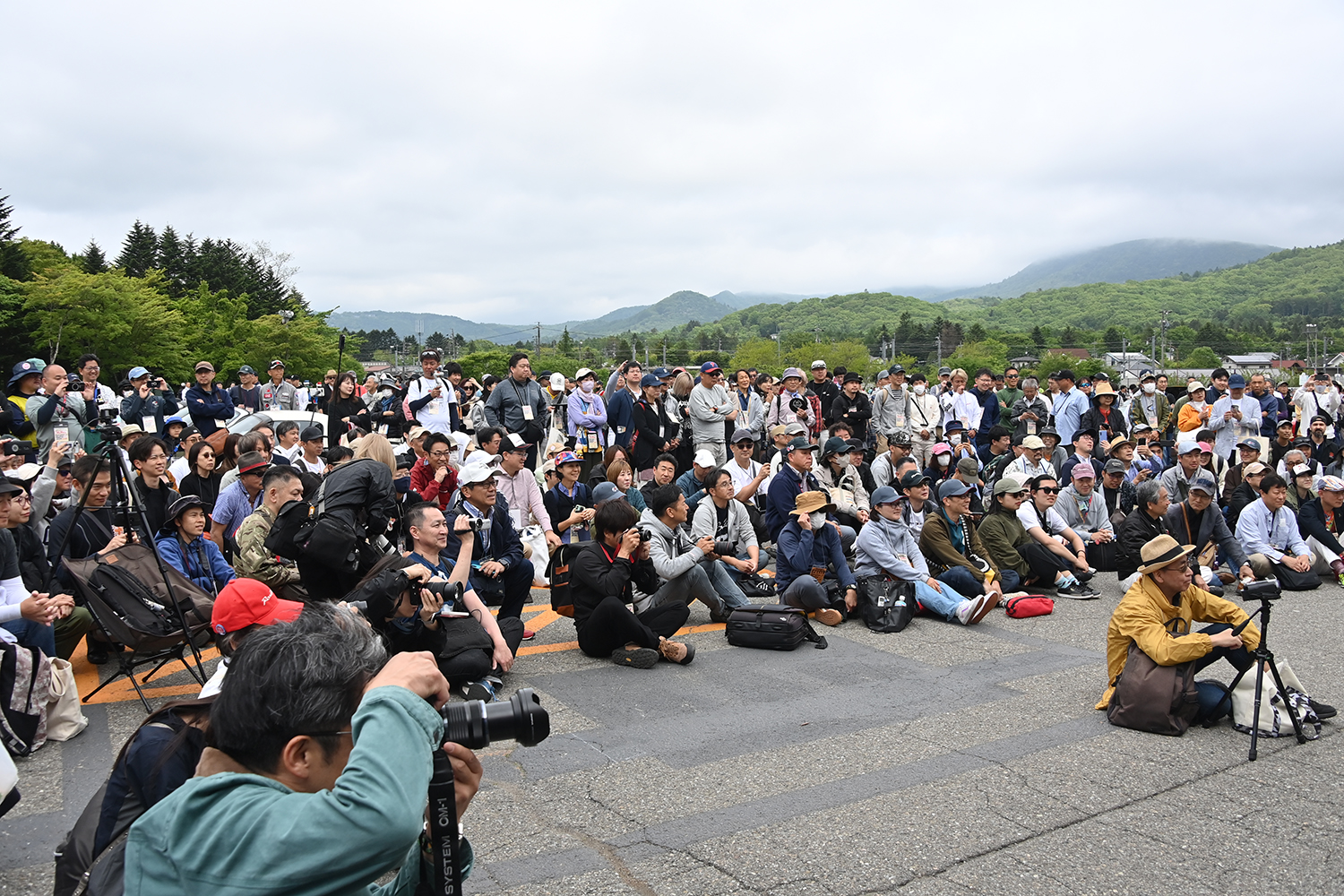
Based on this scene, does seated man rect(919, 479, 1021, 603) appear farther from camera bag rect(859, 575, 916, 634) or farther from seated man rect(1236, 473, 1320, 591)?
seated man rect(1236, 473, 1320, 591)

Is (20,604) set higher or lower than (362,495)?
lower

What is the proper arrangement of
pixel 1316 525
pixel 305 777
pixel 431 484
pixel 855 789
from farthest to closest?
1. pixel 1316 525
2. pixel 431 484
3. pixel 855 789
4. pixel 305 777

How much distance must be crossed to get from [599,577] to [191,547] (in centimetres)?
293

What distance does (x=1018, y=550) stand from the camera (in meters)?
9.57

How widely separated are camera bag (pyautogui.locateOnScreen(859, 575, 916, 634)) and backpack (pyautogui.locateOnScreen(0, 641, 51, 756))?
6.04m

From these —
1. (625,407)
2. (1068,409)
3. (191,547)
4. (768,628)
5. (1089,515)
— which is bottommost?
(768,628)

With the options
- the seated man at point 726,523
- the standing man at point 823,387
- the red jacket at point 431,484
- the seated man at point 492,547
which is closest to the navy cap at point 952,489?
the seated man at point 726,523

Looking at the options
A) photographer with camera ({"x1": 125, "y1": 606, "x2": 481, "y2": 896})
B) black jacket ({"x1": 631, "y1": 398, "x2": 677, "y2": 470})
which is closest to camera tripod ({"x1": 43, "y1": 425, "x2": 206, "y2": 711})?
photographer with camera ({"x1": 125, "y1": 606, "x2": 481, "y2": 896})

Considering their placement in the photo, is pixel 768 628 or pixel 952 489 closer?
pixel 768 628

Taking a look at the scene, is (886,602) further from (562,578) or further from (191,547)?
(191,547)

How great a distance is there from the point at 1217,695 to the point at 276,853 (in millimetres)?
5712

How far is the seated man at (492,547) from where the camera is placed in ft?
22.4

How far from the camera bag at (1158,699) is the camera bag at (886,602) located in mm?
2478

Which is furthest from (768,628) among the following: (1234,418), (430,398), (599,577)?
(1234,418)
